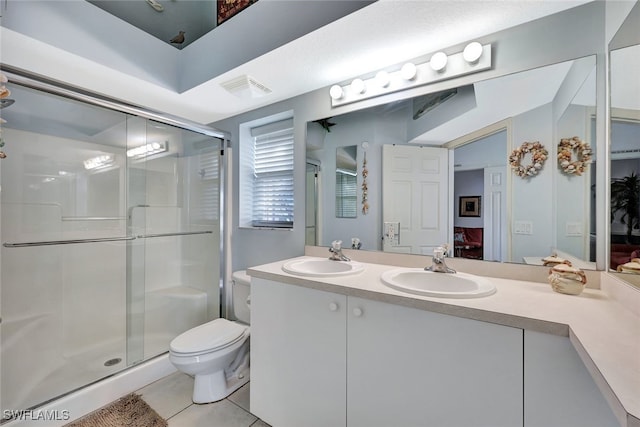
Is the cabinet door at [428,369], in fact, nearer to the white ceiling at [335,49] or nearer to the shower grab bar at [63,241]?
the white ceiling at [335,49]

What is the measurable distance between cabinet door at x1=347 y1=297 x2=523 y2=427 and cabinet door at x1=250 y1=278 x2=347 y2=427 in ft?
0.25

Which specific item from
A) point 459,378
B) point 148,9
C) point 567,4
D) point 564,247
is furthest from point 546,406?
point 148,9

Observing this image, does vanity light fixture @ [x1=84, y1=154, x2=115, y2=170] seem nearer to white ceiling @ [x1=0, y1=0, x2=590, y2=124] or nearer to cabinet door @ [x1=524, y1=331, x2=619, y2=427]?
white ceiling @ [x1=0, y1=0, x2=590, y2=124]

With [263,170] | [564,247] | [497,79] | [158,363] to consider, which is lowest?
[158,363]

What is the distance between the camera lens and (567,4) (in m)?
1.13

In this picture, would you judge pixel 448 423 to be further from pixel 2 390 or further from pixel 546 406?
pixel 2 390

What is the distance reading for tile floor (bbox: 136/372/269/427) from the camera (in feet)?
4.86

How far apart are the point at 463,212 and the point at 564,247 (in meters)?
0.44

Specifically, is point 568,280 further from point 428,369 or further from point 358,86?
point 358,86

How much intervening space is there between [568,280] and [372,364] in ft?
2.81

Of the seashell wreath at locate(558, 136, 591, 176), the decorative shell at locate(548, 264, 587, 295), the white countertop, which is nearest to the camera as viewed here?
the white countertop

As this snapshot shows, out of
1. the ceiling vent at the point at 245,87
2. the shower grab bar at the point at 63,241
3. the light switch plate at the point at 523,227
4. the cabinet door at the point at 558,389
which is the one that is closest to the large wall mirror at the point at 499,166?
the light switch plate at the point at 523,227

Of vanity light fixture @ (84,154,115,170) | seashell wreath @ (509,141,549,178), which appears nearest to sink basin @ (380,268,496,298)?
seashell wreath @ (509,141,549,178)

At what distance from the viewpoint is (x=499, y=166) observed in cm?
132
